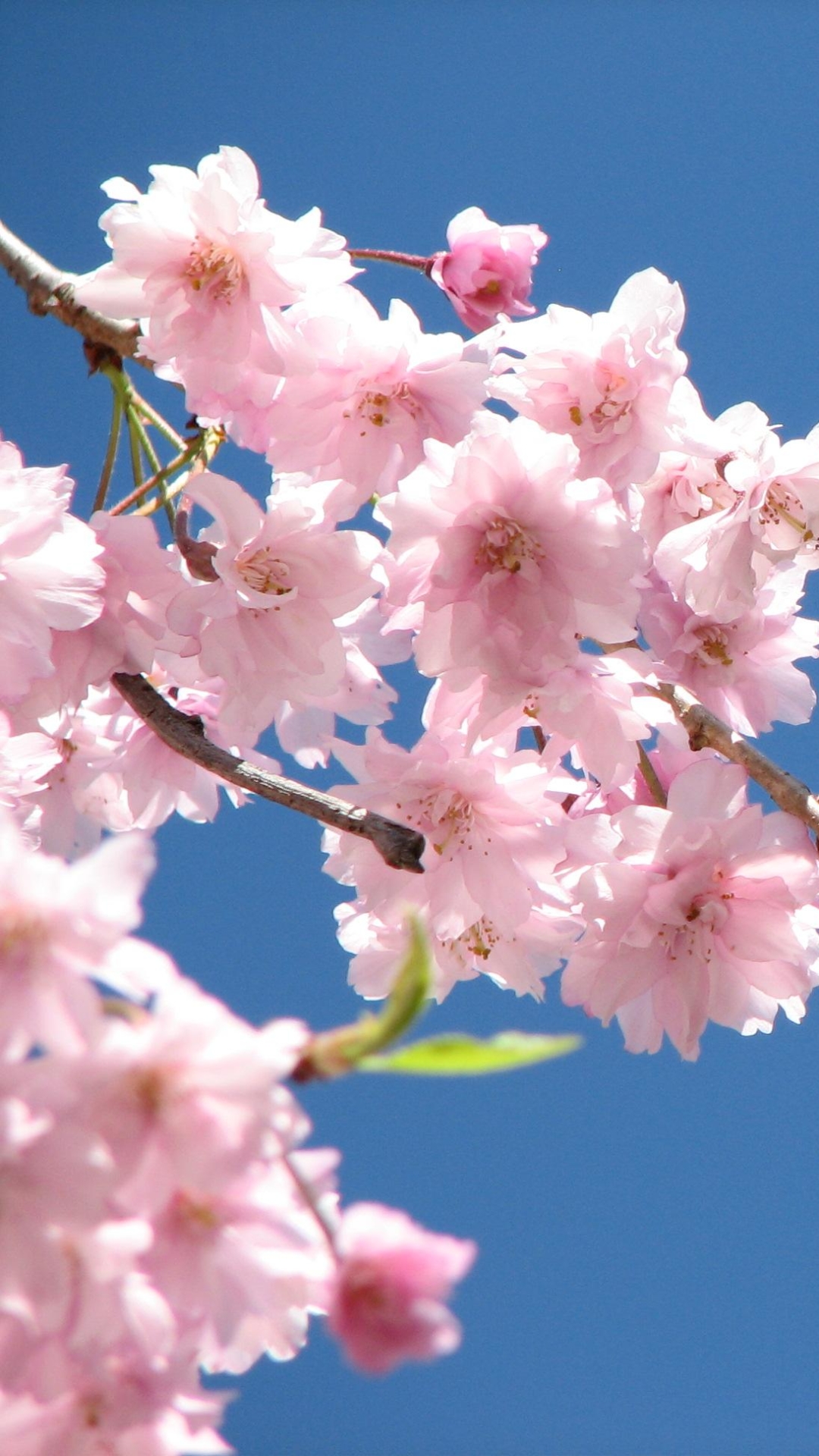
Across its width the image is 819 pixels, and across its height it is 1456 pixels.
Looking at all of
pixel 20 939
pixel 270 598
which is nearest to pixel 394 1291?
pixel 20 939

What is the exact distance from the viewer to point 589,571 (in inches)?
38.4

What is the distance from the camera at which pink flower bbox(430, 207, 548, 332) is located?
3.77 ft

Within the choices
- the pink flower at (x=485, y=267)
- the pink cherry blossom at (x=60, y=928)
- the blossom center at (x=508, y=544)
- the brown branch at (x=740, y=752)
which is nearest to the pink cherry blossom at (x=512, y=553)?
the blossom center at (x=508, y=544)

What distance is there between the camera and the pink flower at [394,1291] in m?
0.52

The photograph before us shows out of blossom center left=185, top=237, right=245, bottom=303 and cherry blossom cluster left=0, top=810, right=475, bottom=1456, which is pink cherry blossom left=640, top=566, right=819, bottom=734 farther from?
cherry blossom cluster left=0, top=810, right=475, bottom=1456

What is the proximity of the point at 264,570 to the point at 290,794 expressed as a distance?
0.19 metres

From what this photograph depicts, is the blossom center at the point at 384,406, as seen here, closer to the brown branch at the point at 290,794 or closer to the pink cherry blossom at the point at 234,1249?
the brown branch at the point at 290,794

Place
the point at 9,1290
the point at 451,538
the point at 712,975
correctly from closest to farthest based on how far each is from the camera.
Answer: the point at 9,1290
the point at 451,538
the point at 712,975

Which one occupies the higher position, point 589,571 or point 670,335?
point 670,335

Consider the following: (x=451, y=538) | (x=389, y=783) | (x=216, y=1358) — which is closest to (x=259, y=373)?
(x=451, y=538)

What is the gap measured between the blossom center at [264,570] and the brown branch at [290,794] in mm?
102

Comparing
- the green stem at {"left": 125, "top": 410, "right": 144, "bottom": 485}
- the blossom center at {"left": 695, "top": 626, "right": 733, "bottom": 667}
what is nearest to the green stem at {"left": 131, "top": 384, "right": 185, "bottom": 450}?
the green stem at {"left": 125, "top": 410, "right": 144, "bottom": 485}

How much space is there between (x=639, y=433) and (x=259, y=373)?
0.26 metres

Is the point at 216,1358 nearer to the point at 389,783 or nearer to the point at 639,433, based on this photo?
the point at 389,783
